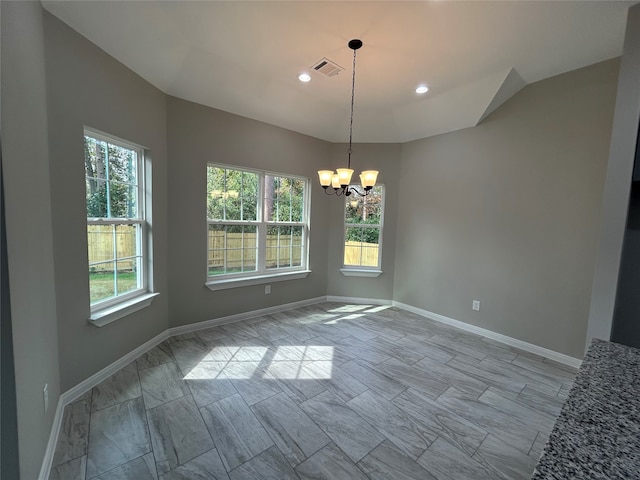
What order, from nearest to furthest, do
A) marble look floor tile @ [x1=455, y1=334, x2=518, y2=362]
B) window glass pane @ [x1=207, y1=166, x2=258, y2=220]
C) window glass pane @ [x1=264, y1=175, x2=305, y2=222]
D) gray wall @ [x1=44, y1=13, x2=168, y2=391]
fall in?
1. gray wall @ [x1=44, y1=13, x2=168, y2=391]
2. marble look floor tile @ [x1=455, y1=334, x2=518, y2=362]
3. window glass pane @ [x1=207, y1=166, x2=258, y2=220]
4. window glass pane @ [x1=264, y1=175, x2=305, y2=222]

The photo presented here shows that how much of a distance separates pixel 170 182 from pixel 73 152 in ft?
3.29

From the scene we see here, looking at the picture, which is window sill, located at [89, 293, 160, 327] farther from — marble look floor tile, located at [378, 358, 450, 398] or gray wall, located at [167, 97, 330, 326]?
marble look floor tile, located at [378, 358, 450, 398]

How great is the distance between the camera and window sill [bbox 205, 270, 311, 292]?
11.0 feet

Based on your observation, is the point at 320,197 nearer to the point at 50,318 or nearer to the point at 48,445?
the point at 50,318

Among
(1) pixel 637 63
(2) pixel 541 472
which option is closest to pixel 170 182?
(2) pixel 541 472

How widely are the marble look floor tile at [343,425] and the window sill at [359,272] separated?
245cm

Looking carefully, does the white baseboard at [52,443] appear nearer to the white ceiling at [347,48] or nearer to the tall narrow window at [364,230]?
the white ceiling at [347,48]

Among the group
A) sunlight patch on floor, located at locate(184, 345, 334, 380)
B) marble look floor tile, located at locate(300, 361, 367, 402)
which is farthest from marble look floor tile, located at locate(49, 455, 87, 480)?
marble look floor tile, located at locate(300, 361, 367, 402)

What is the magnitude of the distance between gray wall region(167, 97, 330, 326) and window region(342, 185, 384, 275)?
1.27 metres

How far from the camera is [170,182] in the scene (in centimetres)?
295

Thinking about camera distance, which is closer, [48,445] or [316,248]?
[48,445]

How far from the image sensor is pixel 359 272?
175 inches

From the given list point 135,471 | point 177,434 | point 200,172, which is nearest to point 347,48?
point 200,172

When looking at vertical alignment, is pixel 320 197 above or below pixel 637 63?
below
